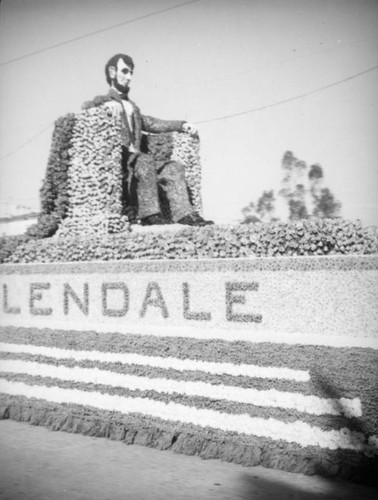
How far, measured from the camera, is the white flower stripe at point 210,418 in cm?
416

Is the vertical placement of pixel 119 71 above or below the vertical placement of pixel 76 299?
above

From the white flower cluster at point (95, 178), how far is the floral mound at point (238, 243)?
2326mm

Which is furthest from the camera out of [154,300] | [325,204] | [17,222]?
[325,204]

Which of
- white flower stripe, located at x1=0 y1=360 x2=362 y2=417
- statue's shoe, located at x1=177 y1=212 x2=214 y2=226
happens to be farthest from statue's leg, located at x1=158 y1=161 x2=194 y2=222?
white flower stripe, located at x1=0 y1=360 x2=362 y2=417

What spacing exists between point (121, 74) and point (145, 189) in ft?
9.71

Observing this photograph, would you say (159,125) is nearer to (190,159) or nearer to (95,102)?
(190,159)

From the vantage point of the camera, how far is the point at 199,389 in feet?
16.3

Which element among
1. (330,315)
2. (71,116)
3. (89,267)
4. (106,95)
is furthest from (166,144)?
(330,315)

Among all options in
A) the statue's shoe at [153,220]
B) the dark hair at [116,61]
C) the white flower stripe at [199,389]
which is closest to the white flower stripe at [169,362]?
the white flower stripe at [199,389]

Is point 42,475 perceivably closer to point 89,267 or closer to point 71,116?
point 89,267

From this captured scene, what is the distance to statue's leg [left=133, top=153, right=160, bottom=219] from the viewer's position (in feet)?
35.8

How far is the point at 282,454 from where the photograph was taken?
4273 millimetres

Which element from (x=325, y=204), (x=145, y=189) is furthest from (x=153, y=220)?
(x=325, y=204)

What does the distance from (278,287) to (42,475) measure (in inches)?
99.9
